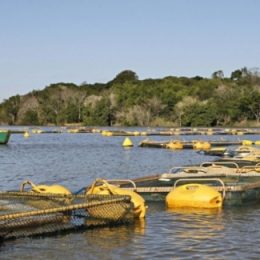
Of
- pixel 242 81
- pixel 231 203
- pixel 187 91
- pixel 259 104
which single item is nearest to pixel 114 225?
pixel 231 203

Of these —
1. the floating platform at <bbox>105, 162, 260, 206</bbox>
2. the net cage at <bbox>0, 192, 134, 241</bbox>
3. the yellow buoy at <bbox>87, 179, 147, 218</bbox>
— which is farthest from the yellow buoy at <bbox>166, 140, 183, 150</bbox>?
the net cage at <bbox>0, 192, 134, 241</bbox>

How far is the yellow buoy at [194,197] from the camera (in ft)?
53.2

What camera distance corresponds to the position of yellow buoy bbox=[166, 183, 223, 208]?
16.2 meters

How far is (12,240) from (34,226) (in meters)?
0.88

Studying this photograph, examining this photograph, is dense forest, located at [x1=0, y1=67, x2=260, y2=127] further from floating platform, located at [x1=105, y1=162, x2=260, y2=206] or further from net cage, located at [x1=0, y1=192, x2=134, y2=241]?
net cage, located at [x1=0, y1=192, x2=134, y2=241]

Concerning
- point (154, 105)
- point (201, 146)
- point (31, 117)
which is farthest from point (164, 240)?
point (31, 117)

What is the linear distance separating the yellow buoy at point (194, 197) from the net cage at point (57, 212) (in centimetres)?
212

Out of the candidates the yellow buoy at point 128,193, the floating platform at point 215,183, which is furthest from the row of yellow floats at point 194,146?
the yellow buoy at point 128,193

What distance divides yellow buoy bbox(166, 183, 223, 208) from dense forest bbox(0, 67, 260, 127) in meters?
101

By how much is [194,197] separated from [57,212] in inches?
172

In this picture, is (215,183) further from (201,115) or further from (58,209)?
(201,115)

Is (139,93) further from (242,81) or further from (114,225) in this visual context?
(114,225)

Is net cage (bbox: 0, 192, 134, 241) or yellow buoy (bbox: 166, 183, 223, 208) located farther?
yellow buoy (bbox: 166, 183, 223, 208)

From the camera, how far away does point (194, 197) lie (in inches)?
639
